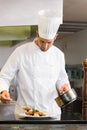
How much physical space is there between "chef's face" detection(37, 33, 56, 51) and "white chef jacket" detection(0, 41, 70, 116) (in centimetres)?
7

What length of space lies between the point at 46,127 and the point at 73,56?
→ 12.7 ft

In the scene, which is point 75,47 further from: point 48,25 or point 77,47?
point 48,25

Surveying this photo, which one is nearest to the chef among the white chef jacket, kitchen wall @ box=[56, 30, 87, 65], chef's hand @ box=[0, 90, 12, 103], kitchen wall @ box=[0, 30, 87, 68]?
the white chef jacket

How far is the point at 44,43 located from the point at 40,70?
0.77ft

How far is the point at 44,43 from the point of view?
72.1 inches

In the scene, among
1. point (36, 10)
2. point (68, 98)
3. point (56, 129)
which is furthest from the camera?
point (36, 10)

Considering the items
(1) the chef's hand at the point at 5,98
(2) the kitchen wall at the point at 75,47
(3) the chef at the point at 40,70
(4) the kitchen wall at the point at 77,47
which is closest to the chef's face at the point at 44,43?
(3) the chef at the point at 40,70

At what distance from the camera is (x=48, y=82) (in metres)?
A: 1.94

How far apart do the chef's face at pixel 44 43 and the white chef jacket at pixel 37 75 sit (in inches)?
2.9

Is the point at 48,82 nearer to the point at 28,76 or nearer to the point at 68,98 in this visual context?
the point at 28,76

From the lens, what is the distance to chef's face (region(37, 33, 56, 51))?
1803 mm

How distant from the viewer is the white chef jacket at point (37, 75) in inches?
73.5

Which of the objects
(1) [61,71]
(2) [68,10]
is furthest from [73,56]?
(1) [61,71]

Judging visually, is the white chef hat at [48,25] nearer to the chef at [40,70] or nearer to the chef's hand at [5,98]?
the chef at [40,70]
